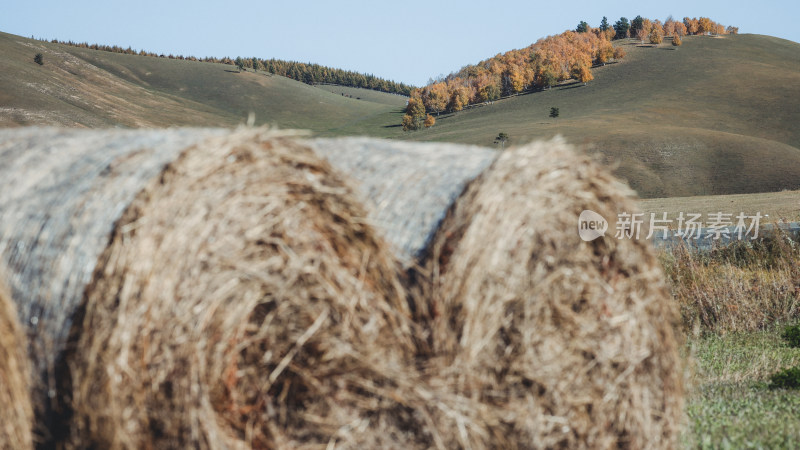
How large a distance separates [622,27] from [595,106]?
53.7m

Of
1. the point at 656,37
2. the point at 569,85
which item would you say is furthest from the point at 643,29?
the point at 569,85

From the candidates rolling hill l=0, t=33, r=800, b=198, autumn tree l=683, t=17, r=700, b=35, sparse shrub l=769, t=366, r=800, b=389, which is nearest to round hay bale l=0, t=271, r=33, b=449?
sparse shrub l=769, t=366, r=800, b=389

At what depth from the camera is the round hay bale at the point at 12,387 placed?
3.14 m

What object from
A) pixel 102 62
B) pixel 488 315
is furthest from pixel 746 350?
pixel 102 62

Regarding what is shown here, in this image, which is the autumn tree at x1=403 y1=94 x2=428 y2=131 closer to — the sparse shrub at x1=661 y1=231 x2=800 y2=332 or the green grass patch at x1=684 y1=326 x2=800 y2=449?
the sparse shrub at x1=661 y1=231 x2=800 y2=332

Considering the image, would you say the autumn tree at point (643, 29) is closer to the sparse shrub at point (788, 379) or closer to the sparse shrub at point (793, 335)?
the sparse shrub at point (793, 335)

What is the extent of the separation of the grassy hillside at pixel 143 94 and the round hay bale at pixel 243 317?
56.6 meters

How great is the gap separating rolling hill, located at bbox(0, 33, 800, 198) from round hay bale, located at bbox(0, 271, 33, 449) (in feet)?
142

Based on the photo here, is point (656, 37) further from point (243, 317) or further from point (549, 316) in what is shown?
point (243, 317)

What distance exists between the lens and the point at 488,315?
139 inches

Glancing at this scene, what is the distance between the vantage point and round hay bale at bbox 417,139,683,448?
11.4 feet

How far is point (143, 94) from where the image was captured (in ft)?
312

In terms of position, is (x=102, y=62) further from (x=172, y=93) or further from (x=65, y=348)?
(x=65, y=348)

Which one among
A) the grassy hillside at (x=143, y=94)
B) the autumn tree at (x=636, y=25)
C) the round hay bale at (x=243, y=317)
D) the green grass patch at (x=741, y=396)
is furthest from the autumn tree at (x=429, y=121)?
the round hay bale at (x=243, y=317)
